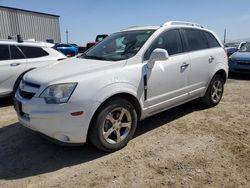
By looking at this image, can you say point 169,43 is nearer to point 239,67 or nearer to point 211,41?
point 211,41

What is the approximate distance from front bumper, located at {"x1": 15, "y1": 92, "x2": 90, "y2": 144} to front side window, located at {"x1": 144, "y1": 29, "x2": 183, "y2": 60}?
57.0 inches

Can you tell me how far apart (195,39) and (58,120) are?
320cm

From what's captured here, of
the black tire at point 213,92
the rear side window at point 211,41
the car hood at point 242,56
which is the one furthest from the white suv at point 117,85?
the car hood at point 242,56

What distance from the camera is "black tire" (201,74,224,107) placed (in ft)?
17.4

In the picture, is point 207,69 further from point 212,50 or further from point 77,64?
point 77,64

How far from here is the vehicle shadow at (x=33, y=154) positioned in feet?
10.7

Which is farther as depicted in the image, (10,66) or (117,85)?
(10,66)

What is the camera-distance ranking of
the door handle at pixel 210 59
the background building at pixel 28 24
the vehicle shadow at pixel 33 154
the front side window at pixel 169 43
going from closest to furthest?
the vehicle shadow at pixel 33 154, the front side window at pixel 169 43, the door handle at pixel 210 59, the background building at pixel 28 24

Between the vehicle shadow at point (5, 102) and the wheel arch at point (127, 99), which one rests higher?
the wheel arch at point (127, 99)

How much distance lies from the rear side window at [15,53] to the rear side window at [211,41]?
171 inches

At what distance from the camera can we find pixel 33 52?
647cm

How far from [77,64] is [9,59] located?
9.69 ft

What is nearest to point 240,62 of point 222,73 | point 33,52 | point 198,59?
point 222,73

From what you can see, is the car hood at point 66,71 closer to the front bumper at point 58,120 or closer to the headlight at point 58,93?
the headlight at point 58,93
